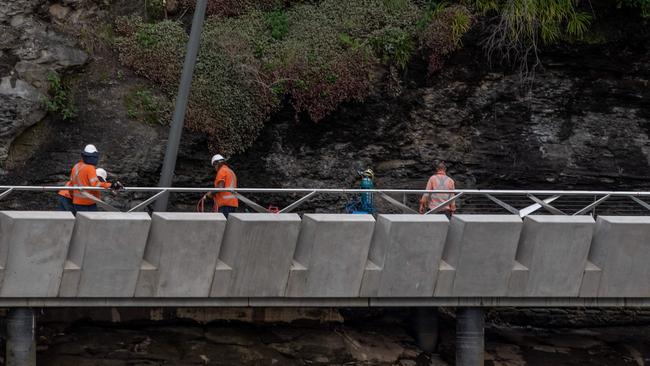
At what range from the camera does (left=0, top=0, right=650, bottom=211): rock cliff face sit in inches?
734

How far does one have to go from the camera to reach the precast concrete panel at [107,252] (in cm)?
1372

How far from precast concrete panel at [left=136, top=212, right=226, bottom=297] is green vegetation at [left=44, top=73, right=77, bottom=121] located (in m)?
4.80

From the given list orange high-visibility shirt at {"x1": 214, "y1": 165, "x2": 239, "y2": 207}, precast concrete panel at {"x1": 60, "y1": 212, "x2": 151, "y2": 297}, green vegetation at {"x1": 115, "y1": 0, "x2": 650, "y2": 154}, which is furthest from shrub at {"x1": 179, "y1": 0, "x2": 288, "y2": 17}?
precast concrete panel at {"x1": 60, "y1": 212, "x2": 151, "y2": 297}

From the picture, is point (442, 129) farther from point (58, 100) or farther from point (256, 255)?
point (256, 255)

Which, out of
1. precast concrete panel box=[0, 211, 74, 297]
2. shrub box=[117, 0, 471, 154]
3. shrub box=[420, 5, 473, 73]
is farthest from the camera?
shrub box=[420, 5, 473, 73]

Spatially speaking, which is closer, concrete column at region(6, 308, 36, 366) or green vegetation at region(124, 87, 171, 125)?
concrete column at region(6, 308, 36, 366)

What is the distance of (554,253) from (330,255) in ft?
10.4

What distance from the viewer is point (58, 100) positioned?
59.8 feet

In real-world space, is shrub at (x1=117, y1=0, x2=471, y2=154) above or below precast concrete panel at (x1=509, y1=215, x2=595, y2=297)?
above

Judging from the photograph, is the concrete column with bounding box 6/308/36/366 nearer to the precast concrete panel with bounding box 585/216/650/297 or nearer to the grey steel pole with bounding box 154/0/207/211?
the grey steel pole with bounding box 154/0/207/211

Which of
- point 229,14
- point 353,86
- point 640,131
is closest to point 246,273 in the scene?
point 353,86

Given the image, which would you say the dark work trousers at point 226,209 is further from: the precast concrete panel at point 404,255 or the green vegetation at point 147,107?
the green vegetation at point 147,107

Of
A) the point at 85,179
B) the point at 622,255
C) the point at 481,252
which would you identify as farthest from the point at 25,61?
the point at 622,255

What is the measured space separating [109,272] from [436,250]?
432 centimetres
